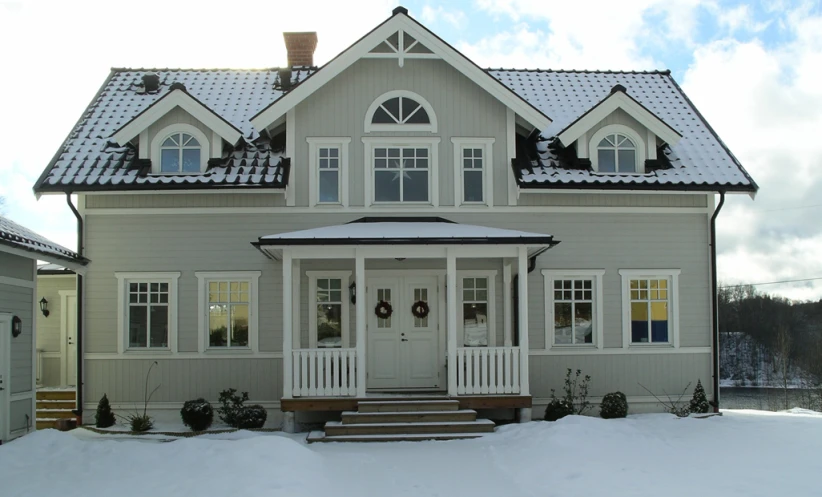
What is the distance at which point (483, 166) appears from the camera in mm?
15430

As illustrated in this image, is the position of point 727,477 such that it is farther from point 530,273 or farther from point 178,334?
point 178,334

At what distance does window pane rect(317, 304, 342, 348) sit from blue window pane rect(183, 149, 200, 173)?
147 inches

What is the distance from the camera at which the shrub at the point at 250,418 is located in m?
13.7

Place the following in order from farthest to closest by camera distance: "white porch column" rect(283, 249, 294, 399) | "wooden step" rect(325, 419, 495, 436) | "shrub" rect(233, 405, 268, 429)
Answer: "shrub" rect(233, 405, 268, 429)
"white porch column" rect(283, 249, 294, 399)
"wooden step" rect(325, 419, 495, 436)

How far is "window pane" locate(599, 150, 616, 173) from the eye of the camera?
51.1 ft

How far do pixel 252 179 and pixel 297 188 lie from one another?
3.12 ft

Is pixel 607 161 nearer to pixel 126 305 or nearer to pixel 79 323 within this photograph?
pixel 126 305

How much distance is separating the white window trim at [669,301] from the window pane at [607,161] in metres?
2.09

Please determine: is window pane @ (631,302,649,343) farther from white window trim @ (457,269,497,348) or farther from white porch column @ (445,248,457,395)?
white porch column @ (445,248,457,395)

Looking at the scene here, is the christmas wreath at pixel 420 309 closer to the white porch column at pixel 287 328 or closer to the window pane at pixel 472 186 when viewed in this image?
the window pane at pixel 472 186

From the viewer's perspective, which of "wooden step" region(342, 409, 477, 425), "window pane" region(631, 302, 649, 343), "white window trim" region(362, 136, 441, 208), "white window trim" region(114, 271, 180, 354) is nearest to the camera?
"wooden step" region(342, 409, 477, 425)

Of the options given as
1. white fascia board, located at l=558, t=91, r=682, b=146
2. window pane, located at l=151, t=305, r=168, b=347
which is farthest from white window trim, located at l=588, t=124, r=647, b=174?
window pane, located at l=151, t=305, r=168, b=347

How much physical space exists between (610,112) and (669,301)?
4034 millimetres

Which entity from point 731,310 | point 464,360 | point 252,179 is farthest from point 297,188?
point 731,310
